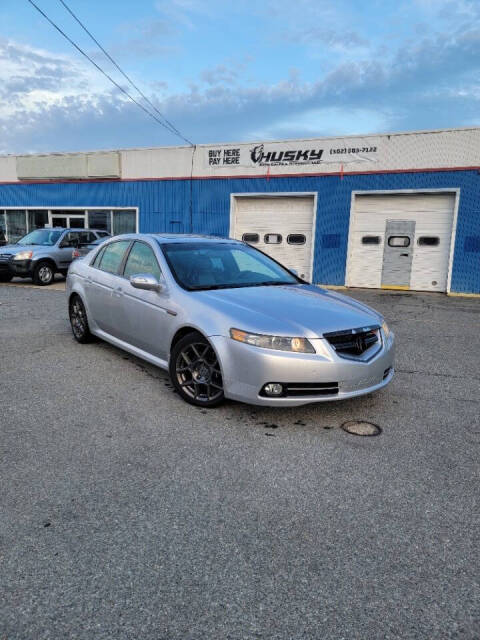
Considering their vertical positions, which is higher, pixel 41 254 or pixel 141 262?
pixel 141 262

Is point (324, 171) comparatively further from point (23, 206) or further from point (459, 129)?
point (23, 206)

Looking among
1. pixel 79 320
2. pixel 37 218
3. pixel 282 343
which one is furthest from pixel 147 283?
pixel 37 218

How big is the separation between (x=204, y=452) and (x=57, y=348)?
3.59 m

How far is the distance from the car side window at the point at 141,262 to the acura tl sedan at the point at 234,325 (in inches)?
0.6

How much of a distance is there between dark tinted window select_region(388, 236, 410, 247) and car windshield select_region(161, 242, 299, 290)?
34.8 feet

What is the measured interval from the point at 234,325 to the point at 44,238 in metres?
11.8

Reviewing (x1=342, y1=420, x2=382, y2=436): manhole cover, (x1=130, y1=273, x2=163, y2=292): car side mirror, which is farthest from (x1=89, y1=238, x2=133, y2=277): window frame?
(x1=342, y1=420, x2=382, y2=436): manhole cover

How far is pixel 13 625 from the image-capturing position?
176cm

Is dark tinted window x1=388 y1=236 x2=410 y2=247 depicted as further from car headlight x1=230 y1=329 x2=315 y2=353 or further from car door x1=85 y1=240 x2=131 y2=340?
car headlight x1=230 y1=329 x2=315 y2=353

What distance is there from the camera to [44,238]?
537 inches

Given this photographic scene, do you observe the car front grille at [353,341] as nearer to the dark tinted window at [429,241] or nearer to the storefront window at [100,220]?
the dark tinted window at [429,241]

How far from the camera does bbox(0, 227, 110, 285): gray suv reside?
12.9 meters

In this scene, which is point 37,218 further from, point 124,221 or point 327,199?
point 327,199

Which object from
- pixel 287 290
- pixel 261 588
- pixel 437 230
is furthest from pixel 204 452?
pixel 437 230
